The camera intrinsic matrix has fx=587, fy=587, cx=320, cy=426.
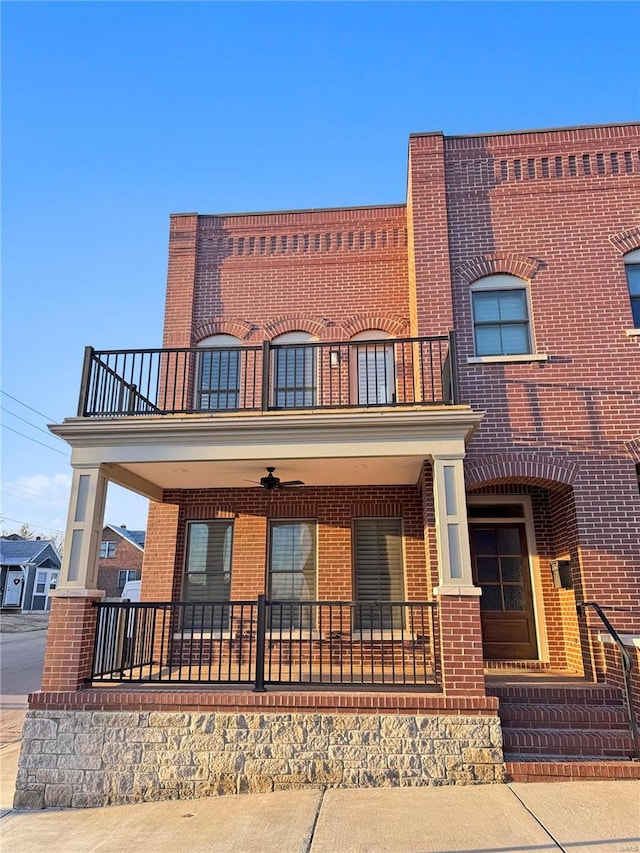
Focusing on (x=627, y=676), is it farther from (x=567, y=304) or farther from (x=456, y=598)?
(x=567, y=304)

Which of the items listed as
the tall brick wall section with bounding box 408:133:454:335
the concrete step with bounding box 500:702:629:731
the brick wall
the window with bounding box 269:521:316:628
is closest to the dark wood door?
the brick wall

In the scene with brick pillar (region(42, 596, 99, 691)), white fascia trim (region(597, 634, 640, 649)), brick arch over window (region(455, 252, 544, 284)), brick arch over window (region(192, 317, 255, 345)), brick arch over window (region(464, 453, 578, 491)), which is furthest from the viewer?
brick arch over window (region(192, 317, 255, 345))

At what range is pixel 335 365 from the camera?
958 cm

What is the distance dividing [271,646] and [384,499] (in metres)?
2.87

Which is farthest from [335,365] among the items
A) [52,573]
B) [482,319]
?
[52,573]

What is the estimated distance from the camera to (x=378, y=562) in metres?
8.88

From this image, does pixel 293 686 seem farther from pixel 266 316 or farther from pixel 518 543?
pixel 266 316

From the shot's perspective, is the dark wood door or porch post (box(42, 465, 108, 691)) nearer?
porch post (box(42, 465, 108, 691))

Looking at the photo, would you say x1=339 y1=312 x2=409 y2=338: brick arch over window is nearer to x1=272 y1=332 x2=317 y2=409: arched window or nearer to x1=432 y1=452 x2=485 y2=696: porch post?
x1=272 y1=332 x2=317 y2=409: arched window

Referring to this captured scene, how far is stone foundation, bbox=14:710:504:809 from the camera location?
5.87m

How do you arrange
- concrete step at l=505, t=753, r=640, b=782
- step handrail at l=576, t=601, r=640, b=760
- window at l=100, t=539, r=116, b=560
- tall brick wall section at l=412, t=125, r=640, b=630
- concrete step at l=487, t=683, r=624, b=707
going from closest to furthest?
concrete step at l=505, t=753, r=640, b=782, step handrail at l=576, t=601, r=640, b=760, concrete step at l=487, t=683, r=624, b=707, tall brick wall section at l=412, t=125, r=640, b=630, window at l=100, t=539, r=116, b=560

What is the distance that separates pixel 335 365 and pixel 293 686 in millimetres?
4989

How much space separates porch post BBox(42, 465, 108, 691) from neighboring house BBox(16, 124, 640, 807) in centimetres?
4

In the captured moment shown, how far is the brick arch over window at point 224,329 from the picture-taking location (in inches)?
394
